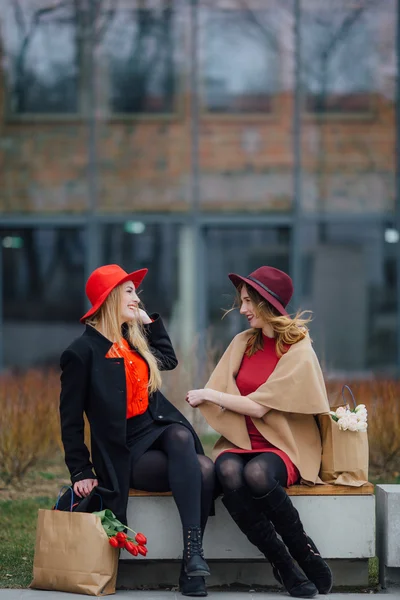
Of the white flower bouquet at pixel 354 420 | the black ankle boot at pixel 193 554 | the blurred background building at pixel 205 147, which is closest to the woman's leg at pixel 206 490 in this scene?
the black ankle boot at pixel 193 554

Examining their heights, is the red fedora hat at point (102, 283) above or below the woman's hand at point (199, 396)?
above

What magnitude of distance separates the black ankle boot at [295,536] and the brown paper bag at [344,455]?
1.08 feet

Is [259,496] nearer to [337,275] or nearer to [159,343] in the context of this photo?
[159,343]

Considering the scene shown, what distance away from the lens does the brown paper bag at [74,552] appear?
434 centimetres

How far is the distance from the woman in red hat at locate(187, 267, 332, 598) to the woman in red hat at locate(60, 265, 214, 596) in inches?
6.4

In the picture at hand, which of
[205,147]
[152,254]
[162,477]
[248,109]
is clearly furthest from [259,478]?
[248,109]

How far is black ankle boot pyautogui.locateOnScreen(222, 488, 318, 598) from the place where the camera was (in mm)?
4434

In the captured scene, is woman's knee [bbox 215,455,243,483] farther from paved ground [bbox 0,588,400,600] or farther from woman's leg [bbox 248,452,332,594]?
paved ground [bbox 0,588,400,600]

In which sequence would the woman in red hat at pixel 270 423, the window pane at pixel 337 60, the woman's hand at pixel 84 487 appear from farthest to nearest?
the window pane at pixel 337 60 → the woman's hand at pixel 84 487 → the woman in red hat at pixel 270 423

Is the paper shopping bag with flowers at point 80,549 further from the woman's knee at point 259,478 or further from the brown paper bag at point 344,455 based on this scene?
the brown paper bag at point 344,455

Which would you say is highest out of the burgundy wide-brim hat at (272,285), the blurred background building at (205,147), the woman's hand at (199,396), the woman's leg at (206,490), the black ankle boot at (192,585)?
the blurred background building at (205,147)

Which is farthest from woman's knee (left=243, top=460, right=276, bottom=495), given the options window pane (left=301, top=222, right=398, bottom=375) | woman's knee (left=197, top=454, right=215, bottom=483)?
window pane (left=301, top=222, right=398, bottom=375)

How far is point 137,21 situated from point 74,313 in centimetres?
350

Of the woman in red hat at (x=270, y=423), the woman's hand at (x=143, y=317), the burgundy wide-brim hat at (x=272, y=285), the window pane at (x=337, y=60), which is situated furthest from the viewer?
the window pane at (x=337, y=60)
